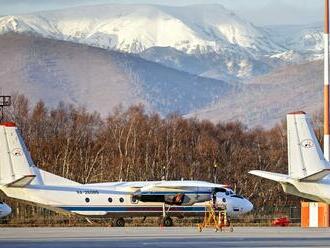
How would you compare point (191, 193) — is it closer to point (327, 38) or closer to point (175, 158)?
point (327, 38)

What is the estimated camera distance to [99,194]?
271ft

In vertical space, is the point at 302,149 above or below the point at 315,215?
above

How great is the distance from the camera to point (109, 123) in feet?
488

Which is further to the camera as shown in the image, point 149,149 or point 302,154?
point 149,149

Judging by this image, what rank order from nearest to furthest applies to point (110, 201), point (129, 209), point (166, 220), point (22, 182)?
point (22, 182) < point (110, 201) < point (166, 220) < point (129, 209)

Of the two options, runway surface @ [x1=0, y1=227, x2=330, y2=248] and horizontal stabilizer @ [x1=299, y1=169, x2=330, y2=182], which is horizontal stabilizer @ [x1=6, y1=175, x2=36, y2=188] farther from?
horizontal stabilizer @ [x1=299, y1=169, x2=330, y2=182]

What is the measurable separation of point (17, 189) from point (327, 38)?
22228 millimetres

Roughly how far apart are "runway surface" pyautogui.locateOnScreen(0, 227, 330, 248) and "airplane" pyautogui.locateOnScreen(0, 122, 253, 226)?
44.5 ft

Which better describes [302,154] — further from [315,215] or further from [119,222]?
[119,222]

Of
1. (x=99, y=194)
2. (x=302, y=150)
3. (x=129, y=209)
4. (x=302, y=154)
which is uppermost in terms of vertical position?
(x=302, y=150)

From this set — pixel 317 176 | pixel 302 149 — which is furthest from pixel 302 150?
pixel 317 176

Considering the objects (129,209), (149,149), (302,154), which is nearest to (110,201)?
(129,209)

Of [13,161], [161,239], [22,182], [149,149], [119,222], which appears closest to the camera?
[161,239]

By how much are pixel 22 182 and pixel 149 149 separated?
56.0 metres
